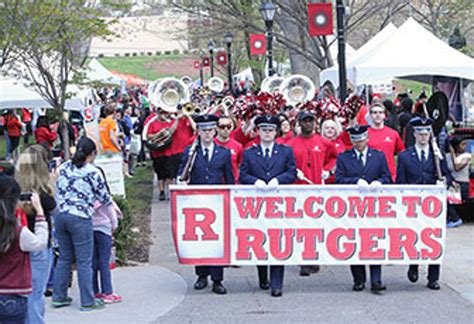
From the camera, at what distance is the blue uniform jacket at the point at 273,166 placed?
10.2m

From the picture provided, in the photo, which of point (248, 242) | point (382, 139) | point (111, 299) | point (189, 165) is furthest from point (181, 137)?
Answer: point (111, 299)

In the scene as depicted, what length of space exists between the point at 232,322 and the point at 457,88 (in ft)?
51.4

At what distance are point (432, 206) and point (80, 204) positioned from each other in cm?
363

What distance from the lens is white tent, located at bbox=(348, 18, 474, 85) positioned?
63.9 feet

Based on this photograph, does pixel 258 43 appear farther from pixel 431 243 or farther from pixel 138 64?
pixel 138 64

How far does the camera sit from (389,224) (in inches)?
399

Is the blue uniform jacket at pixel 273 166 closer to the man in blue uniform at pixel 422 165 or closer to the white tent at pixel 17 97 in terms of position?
the man in blue uniform at pixel 422 165

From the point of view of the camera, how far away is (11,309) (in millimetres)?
6297

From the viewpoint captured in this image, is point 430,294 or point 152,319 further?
point 430,294

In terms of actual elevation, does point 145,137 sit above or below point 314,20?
below

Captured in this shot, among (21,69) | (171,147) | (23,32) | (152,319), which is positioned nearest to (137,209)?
(171,147)

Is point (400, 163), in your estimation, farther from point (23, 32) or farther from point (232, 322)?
point (23, 32)

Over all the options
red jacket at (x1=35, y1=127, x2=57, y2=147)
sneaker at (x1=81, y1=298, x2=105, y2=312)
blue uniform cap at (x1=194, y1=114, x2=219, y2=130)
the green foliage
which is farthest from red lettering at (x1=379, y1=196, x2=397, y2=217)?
red jacket at (x1=35, y1=127, x2=57, y2=147)

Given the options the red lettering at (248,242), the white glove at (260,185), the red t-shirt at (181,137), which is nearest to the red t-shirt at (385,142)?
the white glove at (260,185)
